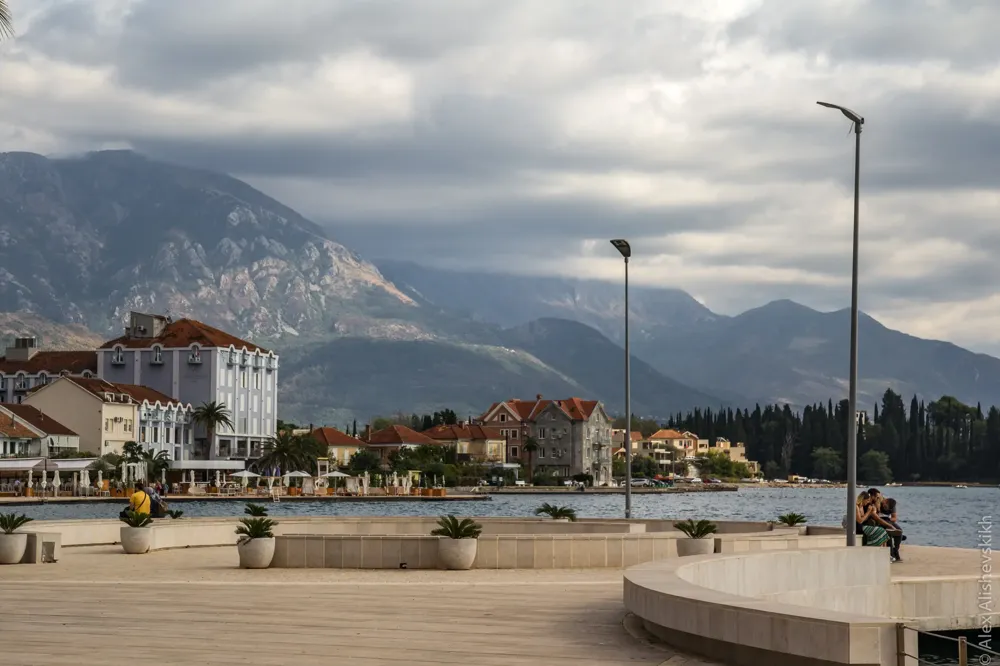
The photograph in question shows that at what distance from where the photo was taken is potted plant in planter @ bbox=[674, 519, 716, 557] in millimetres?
29078

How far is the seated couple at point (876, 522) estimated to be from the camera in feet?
104

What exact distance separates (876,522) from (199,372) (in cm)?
16296

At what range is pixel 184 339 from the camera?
191 metres

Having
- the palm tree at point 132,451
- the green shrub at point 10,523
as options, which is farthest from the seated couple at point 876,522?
the palm tree at point 132,451

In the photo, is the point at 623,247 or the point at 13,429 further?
the point at 13,429

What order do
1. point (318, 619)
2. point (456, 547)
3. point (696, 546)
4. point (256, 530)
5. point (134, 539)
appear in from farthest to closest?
point (134, 539) → point (696, 546) → point (256, 530) → point (456, 547) → point (318, 619)

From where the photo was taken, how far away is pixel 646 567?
764 inches

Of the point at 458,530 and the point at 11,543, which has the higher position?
the point at 458,530

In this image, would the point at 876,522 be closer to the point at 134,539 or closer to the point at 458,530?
the point at 458,530

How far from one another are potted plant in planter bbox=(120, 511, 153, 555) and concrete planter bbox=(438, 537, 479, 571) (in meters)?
8.99

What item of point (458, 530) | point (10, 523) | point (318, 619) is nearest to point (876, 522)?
point (458, 530)

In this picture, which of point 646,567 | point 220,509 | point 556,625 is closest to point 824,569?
point 646,567

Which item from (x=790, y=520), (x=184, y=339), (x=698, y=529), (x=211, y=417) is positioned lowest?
(x=211, y=417)

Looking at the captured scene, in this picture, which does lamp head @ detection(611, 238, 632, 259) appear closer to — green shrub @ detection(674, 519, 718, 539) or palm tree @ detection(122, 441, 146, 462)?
green shrub @ detection(674, 519, 718, 539)
